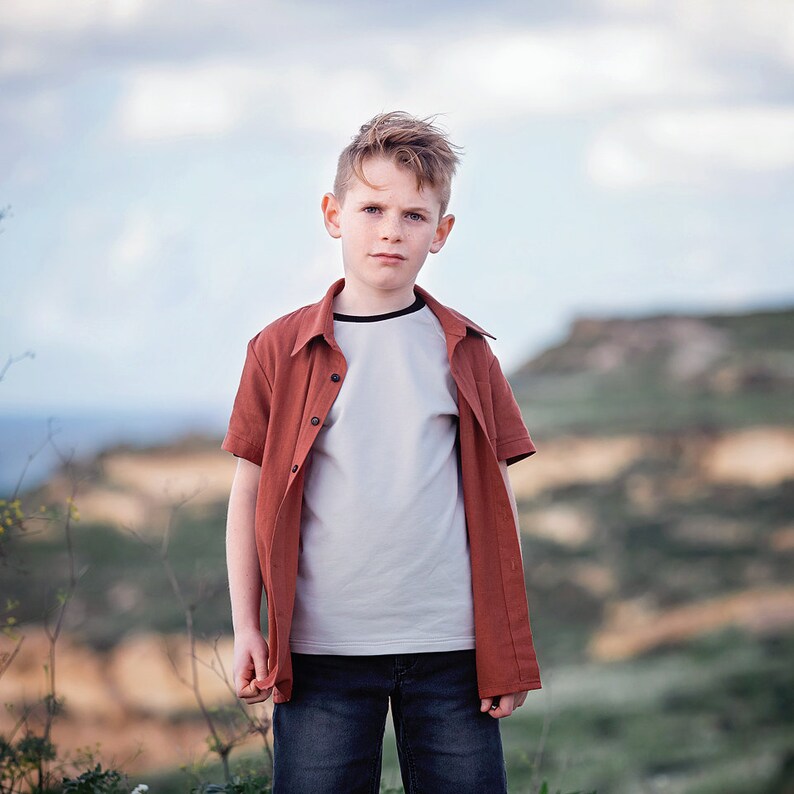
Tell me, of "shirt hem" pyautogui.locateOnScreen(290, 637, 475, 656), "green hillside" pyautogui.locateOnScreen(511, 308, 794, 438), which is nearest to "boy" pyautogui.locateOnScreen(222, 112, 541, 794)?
"shirt hem" pyautogui.locateOnScreen(290, 637, 475, 656)

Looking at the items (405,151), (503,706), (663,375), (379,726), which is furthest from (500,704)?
(663,375)

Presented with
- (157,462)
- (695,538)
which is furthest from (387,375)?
(157,462)

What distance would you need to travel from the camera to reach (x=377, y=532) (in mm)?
1884

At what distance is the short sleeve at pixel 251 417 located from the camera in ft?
6.35

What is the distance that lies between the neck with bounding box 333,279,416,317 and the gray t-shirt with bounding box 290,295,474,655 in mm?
101

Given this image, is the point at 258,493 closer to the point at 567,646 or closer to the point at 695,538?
the point at 567,646

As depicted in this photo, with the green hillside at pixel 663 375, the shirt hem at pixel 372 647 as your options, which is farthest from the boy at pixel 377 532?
the green hillside at pixel 663 375

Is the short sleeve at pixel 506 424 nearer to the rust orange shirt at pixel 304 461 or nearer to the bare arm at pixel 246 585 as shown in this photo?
the rust orange shirt at pixel 304 461

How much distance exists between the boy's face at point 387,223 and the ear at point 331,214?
0.06 m

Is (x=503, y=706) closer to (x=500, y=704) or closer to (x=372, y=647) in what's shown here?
(x=500, y=704)

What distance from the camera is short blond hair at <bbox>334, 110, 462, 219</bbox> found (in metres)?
1.93

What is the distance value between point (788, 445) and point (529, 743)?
20.6 feet

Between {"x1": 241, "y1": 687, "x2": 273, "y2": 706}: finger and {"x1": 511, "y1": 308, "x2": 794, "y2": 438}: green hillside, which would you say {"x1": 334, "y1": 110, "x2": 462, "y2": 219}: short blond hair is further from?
{"x1": 511, "y1": 308, "x2": 794, "y2": 438}: green hillside

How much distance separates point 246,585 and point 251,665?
0.14 meters
